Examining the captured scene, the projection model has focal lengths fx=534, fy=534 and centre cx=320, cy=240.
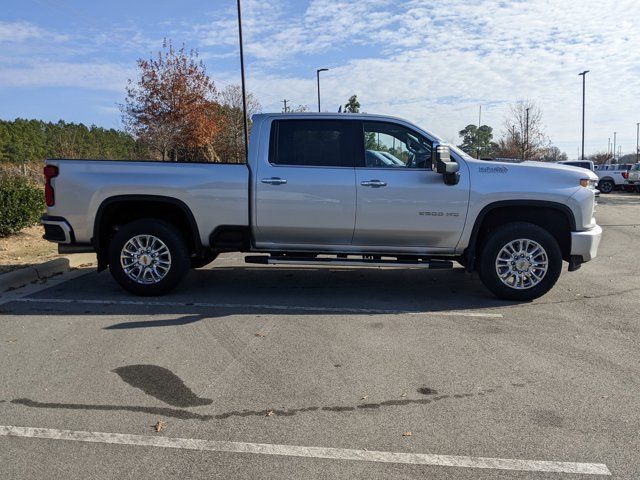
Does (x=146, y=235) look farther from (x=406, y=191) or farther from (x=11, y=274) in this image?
(x=406, y=191)

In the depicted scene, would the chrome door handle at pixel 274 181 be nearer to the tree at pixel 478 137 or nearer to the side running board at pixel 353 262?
the side running board at pixel 353 262

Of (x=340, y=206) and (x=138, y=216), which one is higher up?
(x=340, y=206)

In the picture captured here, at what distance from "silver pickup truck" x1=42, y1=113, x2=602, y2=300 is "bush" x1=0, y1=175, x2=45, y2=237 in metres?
4.11

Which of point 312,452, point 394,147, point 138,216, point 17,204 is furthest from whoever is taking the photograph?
point 17,204

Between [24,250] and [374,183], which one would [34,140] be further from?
[374,183]

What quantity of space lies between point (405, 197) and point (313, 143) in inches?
50.0

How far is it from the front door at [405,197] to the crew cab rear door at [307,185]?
6.2 inches

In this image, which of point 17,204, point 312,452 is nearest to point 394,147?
point 312,452

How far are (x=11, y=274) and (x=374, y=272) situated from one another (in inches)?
197

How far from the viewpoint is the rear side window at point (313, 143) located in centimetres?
628

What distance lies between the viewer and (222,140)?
99.8 ft

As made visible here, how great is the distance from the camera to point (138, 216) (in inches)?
262

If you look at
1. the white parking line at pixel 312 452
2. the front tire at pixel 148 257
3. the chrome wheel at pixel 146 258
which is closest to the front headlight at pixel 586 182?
the white parking line at pixel 312 452

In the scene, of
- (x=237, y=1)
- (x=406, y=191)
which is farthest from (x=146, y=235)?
(x=237, y=1)
